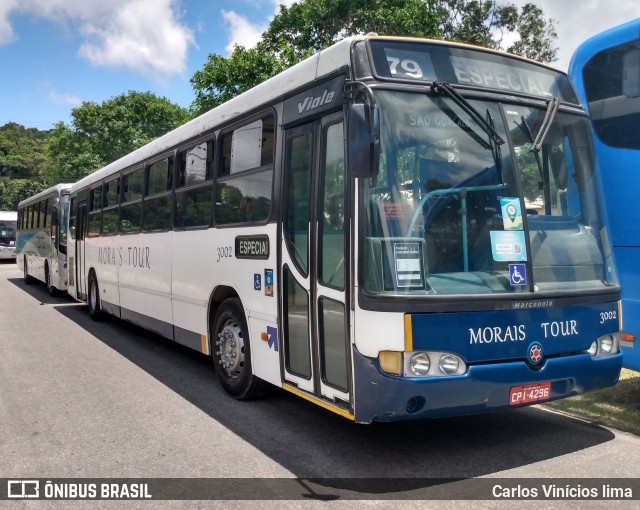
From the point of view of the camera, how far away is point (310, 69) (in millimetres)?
5246

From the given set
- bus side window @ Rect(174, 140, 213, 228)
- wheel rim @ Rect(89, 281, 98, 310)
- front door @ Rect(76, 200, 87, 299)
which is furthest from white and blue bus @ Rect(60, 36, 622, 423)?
front door @ Rect(76, 200, 87, 299)

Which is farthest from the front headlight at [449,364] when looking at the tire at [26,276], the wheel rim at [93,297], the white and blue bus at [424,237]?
the tire at [26,276]

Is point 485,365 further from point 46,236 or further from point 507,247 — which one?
point 46,236

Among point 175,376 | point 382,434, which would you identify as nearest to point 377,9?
point 175,376

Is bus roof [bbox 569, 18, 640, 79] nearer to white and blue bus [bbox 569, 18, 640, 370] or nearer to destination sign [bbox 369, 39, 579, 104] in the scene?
white and blue bus [bbox 569, 18, 640, 370]

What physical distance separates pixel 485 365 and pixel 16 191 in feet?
254

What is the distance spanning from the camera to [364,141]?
419cm

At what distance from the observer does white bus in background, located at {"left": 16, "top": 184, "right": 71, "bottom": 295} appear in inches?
650

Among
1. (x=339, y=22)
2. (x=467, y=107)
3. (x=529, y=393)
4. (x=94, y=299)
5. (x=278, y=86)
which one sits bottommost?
(x=529, y=393)

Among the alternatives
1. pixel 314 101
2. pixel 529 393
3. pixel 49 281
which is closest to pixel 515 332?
pixel 529 393

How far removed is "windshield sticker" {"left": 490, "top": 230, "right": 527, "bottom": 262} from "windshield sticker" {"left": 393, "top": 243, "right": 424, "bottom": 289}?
599 millimetres

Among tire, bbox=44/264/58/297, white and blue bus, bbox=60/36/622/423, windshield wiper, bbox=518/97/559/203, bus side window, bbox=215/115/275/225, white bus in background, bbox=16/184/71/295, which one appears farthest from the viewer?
tire, bbox=44/264/58/297

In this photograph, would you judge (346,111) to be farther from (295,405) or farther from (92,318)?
(92,318)

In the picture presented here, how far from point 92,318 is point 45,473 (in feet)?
29.0
